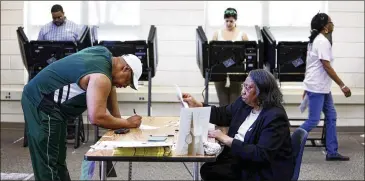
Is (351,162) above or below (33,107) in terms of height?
below

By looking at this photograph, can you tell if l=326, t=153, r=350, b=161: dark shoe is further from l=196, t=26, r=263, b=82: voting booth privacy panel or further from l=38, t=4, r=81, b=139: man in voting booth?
l=38, t=4, r=81, b=139: man in voting booth

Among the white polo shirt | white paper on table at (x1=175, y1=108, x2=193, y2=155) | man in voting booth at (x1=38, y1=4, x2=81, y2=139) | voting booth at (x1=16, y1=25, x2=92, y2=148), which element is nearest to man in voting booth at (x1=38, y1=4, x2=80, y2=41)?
man in voting booth at (x1=38, y1=4, x2=81, y2=139)

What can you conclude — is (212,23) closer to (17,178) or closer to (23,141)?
(23,141)

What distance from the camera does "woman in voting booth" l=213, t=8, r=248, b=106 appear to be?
646 centimetres

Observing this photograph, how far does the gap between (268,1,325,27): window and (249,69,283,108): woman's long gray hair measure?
15.4 feet

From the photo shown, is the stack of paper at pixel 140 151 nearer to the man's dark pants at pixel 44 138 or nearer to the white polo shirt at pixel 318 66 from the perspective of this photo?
the man's dark pants at pixel 44 138

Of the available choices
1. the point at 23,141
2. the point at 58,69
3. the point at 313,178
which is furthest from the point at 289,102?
the point at 58,69

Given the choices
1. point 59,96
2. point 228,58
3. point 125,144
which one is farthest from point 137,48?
point 125,144

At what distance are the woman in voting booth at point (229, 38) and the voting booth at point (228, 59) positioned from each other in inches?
15.4

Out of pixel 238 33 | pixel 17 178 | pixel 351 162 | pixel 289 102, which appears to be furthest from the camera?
pixel 289 102

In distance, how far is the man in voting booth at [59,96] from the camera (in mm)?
3137

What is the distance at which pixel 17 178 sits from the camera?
16.6ft

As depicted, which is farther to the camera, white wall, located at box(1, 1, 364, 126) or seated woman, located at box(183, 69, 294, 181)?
white wall, located at box(1, 1, 364, 126)

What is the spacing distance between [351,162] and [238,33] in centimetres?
186
